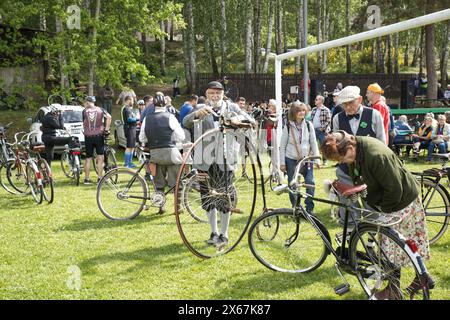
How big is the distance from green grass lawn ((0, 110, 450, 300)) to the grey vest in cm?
136

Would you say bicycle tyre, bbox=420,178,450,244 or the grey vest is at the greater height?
the grey vest

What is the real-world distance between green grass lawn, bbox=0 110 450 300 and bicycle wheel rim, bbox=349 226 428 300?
363 millimetres

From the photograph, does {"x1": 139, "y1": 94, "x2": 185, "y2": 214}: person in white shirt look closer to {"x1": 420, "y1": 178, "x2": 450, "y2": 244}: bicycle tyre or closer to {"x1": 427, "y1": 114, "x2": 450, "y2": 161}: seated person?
{"x1": 420, "y1": 178, "x2": 450, "y2": 244}: bicycle tyre

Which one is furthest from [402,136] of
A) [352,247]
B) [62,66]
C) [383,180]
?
[62,66]

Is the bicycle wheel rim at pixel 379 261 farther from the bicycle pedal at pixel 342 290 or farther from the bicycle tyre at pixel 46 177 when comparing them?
the bicycle tyre at pixel 46 177

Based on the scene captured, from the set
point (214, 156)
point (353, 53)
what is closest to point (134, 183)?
point (214, 156)

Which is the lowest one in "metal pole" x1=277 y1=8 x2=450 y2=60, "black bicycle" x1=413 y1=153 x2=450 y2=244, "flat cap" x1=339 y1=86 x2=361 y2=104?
"black bicycle" x1=413 y1=153 x2=450 y2=244

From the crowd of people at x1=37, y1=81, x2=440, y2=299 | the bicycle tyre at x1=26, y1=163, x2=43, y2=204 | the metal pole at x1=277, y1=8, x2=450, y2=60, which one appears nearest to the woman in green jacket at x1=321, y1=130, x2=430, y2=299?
the crowd of people at x1=37, y1=81, x2=440, y2=299

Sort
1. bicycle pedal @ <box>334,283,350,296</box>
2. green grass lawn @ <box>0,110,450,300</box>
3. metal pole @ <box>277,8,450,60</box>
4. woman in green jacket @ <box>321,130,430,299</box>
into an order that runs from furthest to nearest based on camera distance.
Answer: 1. metal pole @ <box>277,8,450,60</box>
2. green grass lawn @ <box>0,110,450,300</box>
3. bicycle pedal @ <box>334,283,350,296</box>
4. woman in green jacket @ <box>321,130,430,299</box>

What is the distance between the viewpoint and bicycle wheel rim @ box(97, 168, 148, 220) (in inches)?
349

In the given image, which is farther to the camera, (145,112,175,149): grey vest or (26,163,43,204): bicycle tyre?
(26,163,43,204): bicycle tyre

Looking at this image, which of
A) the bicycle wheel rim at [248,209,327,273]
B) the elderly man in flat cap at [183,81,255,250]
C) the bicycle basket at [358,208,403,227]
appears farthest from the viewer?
the elderly man in flat cap at [183,81,255,250]

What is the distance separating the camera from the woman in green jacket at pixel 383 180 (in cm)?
465
